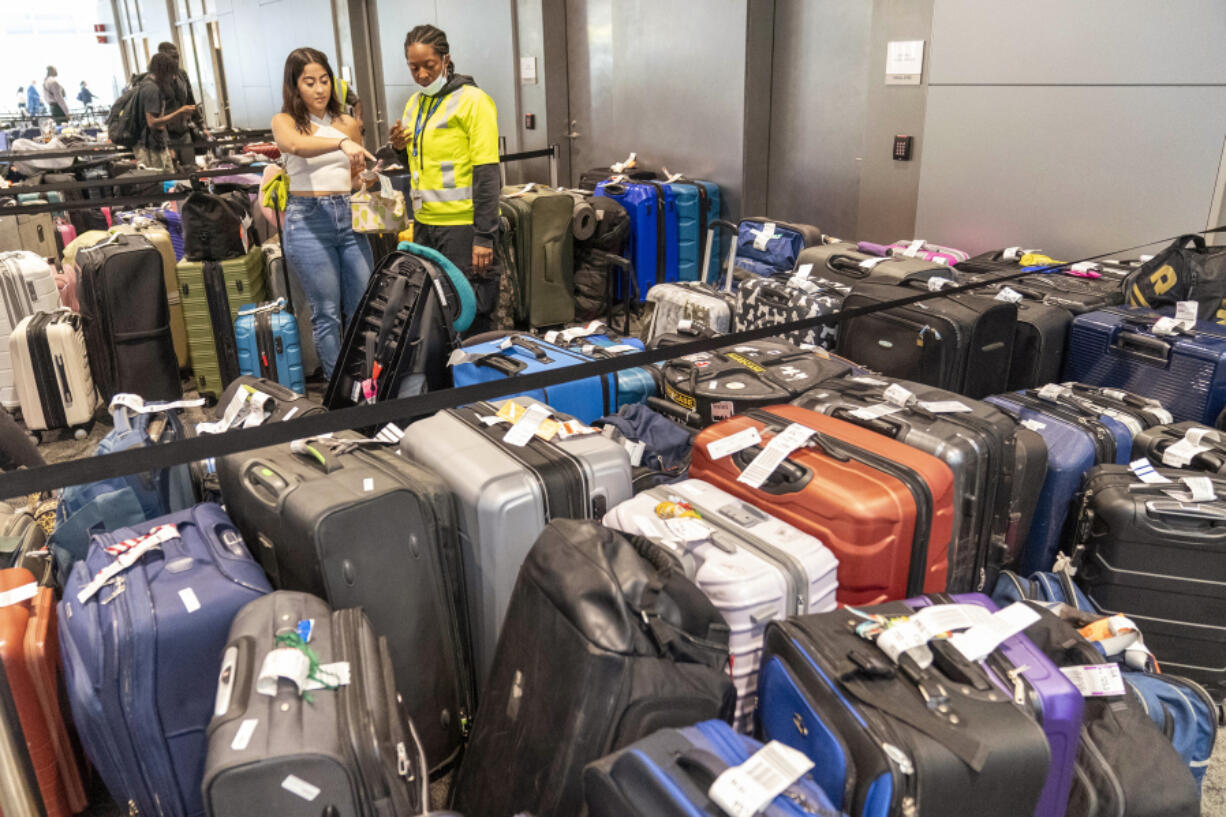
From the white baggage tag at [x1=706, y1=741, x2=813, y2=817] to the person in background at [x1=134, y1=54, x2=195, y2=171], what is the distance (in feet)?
29.6

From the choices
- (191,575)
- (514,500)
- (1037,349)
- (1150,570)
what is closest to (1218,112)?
(1037,349)

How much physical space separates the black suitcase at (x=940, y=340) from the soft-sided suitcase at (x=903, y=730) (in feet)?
5.26

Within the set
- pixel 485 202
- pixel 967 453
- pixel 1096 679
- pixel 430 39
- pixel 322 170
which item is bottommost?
pixel 1096 679

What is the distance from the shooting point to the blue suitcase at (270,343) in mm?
4422

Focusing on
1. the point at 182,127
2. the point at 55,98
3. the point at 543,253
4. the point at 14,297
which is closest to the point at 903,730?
the point at 543,253

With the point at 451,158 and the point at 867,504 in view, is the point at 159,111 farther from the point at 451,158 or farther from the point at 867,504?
the point at 867,504

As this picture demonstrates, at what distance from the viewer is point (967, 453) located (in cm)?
219

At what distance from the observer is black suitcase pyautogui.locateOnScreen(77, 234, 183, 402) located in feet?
14.0

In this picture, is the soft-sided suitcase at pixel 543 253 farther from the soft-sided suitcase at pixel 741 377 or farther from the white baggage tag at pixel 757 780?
the white baggage tag at pixel 757 780

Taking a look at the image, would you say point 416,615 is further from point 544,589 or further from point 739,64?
point 739,64

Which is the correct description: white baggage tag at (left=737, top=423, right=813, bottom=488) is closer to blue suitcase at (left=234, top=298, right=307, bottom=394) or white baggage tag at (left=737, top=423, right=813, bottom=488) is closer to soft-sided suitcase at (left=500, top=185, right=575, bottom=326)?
blue suitcase at (left=234, top=298, right=307, bottom=394)

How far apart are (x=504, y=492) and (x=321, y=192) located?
284 centimetres

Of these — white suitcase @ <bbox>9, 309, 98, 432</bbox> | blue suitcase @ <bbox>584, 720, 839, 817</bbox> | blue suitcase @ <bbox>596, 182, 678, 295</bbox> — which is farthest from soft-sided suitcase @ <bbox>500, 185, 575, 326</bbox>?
blue suitcase @ <bbox>584, 720, 839, 817</bbox>

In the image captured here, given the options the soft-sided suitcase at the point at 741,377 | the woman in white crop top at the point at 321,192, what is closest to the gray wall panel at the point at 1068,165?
the soft-sided suitcase at the point at 741,377
